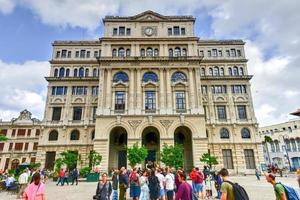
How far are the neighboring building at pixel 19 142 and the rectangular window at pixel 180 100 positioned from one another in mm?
35368

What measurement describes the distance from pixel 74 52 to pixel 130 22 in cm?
1423

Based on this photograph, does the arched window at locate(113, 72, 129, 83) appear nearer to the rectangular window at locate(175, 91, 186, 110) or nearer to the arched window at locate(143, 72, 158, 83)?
the arched window at locate(143, 72, 158, 83)

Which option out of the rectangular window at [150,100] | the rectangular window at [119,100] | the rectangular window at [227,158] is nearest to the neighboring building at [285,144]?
the rectangular window at [227,158]

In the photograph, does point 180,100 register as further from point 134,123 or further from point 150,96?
point 134,123

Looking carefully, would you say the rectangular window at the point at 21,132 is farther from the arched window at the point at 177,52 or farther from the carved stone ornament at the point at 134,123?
the arched window at the point at 177,52

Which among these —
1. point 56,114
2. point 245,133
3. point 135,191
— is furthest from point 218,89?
point 135,191

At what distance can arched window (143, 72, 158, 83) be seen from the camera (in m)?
35.2

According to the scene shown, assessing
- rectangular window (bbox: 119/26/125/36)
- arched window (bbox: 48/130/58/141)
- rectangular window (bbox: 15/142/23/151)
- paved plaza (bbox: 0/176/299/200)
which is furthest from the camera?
rectangular window (bbox: 15/142/23/151)

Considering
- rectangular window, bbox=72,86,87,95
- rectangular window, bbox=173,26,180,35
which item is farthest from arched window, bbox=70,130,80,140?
rectangular window, bbox=173,26,180,35

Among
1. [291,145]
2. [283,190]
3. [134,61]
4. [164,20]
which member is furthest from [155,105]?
[291,145]

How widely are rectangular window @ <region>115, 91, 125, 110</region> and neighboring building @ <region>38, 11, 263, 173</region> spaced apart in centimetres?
16

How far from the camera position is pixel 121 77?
35344mm

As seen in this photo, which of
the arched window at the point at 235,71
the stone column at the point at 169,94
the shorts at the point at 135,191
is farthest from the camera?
the arched window at the point at 235,71

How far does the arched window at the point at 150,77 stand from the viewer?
115ft
